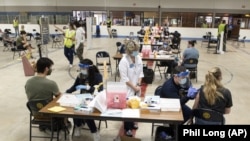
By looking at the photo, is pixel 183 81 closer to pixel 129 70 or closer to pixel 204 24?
pixel 129 70

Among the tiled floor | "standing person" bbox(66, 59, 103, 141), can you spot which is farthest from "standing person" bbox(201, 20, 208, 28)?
"standing person" bbox(66, 59, 103, 141)

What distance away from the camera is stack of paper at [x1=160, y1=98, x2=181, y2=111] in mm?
3092

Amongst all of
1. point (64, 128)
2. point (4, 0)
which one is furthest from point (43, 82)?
point (4, 0)

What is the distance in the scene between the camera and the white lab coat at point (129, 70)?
379cm

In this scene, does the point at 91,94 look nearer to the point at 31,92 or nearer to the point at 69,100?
the point at 69,100

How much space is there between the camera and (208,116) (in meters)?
3.02

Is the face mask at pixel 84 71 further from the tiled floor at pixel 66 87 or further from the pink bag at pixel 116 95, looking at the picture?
the tiled floor at pixel 66 87

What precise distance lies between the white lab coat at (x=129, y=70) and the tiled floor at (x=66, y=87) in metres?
0.87

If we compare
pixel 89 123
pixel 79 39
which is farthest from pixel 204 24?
pixel 89 123

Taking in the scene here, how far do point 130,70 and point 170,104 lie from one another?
922 millimetres

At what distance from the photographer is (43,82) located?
3.53 m

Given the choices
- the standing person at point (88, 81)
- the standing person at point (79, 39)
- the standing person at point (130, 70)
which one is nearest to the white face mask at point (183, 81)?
the standing person at point (130, 70)

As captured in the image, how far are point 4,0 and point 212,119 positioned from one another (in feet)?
69.5

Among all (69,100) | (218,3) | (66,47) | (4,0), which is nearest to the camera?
(69,100)
